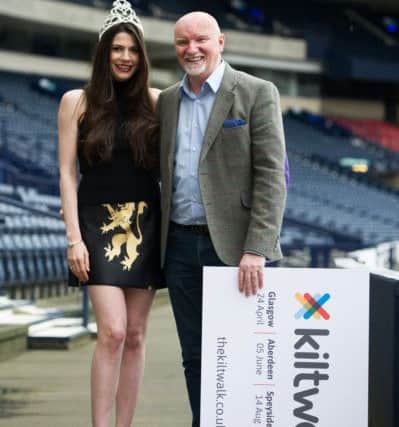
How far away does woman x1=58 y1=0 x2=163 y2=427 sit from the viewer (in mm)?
4629

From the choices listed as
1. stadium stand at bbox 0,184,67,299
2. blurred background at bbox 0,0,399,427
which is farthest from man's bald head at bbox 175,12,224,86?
stadium stand at bbox 0,184,67,299

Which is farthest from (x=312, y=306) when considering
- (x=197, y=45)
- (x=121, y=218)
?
(x=197, y=45)

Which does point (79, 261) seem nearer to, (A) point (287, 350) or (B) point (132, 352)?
(B) point (132, 352)

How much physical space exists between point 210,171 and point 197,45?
0.49 meters

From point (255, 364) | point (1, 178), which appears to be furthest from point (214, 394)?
point (1, 178)

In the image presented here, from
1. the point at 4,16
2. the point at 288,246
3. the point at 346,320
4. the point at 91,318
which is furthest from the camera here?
the point at 4,16

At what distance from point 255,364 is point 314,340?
0.78 ft

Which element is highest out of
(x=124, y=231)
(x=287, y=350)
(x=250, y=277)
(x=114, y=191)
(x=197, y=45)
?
(x=197, y=45)

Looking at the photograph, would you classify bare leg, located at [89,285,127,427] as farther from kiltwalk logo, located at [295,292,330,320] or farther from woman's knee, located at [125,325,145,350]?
kiltwalk logo, located at [295,292,330,320]

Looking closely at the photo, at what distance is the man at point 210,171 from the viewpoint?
4.45 metres

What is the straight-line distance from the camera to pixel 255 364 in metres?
4.30

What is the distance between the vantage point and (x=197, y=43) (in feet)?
14.7

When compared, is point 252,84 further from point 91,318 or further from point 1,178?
point 1,178

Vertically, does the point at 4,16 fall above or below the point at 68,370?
above
